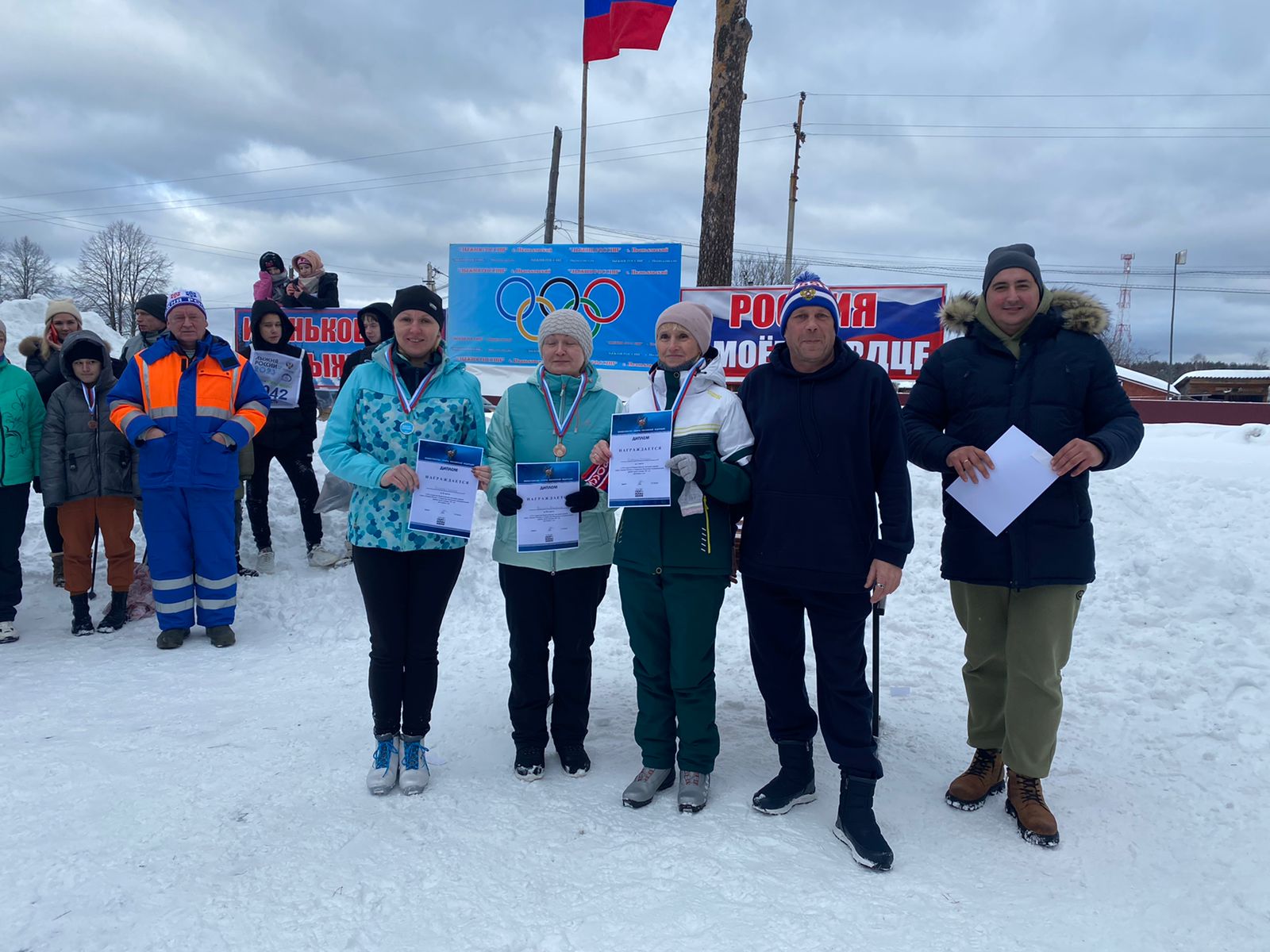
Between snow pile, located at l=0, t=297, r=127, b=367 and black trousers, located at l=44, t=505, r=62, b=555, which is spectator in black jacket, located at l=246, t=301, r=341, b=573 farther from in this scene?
snow pile, located at l=0, t=297, r=127, b=367

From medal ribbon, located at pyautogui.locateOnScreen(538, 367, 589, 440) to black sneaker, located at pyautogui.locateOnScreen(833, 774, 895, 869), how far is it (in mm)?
1873

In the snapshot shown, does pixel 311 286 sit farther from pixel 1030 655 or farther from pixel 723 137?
pixel 1030 655

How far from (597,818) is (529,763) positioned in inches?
19.4

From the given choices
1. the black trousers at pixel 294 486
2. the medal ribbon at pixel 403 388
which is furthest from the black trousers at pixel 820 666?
the black trousers at pixel 294 486

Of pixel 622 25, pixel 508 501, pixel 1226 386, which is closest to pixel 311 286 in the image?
pixel 622 25

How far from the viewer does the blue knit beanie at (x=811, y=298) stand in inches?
119

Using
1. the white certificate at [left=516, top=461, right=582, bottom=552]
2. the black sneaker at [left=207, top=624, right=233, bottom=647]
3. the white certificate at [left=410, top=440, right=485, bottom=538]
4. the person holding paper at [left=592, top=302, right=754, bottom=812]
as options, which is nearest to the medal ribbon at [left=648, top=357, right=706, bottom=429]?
the person holding paper at [left=592, top=302, right=754, bottom=812]

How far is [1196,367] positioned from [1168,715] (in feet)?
253

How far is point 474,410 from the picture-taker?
140 inches

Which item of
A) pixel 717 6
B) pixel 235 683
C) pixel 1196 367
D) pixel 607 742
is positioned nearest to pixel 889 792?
pixel 607 742

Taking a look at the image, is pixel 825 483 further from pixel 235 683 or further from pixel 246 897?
pixel 235 683

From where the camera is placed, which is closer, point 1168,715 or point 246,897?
point 246,897

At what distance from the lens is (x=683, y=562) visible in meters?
3.20

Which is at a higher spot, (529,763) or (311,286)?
(311,286)
